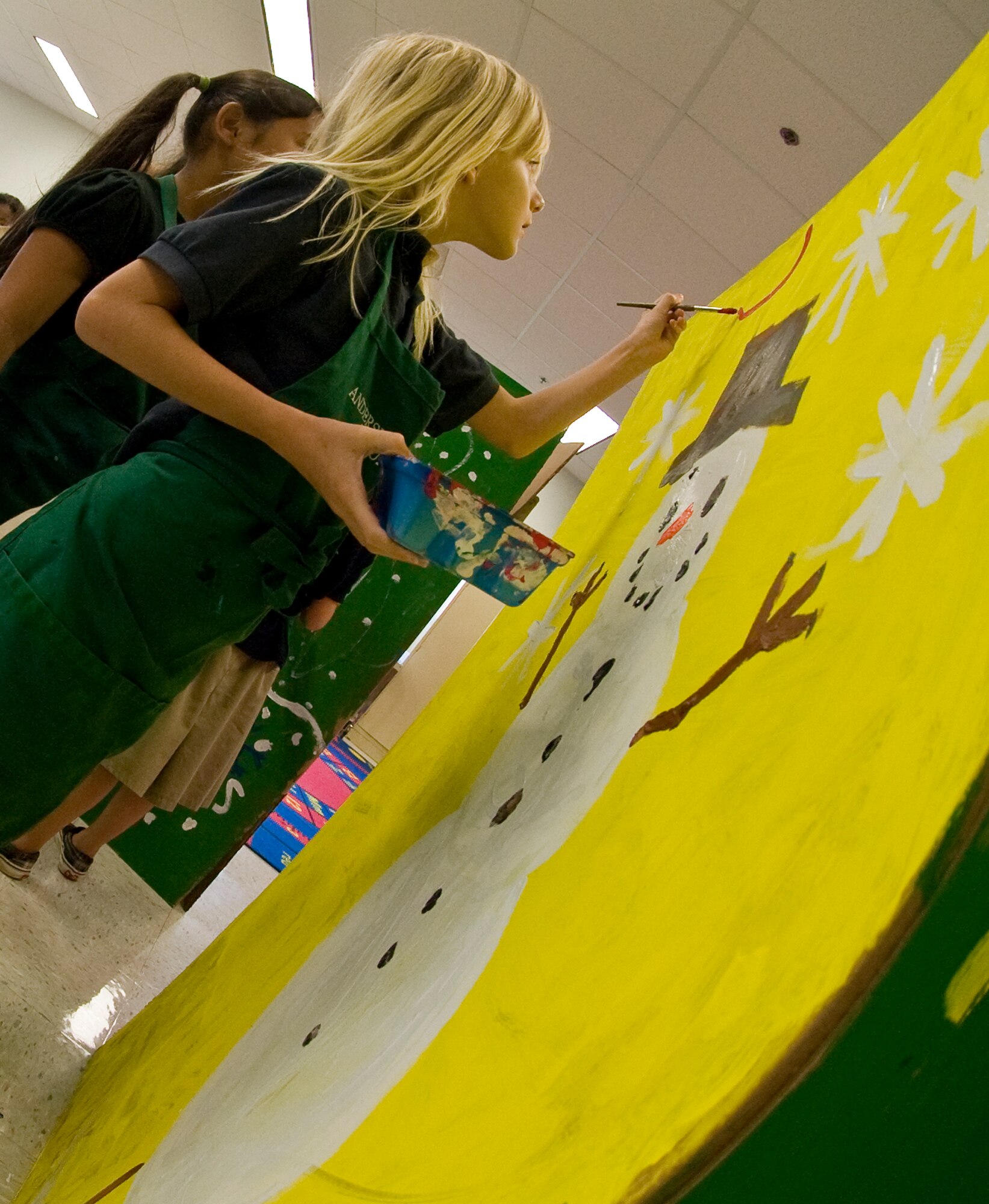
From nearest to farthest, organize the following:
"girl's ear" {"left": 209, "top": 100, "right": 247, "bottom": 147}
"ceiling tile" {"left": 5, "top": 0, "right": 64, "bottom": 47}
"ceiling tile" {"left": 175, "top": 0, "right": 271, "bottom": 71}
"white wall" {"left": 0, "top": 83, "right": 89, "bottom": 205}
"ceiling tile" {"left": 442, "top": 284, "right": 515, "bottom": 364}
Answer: "girl's ear" {"left": 209, "top": 100, "right": 247, "bottom": 147} → "ceiling tile" {"left": 175, "top": 0, "right": 271, "bottom": 71} → "ceiling tile" {"left": 5, "top": 0, "right": 64, "bottom": 47} → "ceiling tile" {"left": 442, "top": 284, "right": 515, "bottom": 364} → "white wall" {"left": 0, "top": 83, "right": 89, "bottom": 205}

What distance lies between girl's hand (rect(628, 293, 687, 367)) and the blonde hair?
0.24 metres

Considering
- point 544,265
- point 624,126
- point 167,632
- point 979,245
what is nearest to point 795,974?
point 979,245

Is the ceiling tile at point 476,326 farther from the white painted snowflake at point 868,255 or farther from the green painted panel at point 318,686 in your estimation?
the white painted snowflake at point 868,255

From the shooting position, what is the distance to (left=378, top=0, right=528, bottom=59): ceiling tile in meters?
3.04

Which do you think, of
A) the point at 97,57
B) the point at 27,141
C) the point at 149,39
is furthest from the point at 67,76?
the point at 149,39

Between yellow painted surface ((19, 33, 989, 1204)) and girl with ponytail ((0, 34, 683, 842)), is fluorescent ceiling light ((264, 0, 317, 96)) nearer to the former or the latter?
girl with ponytail ((0, 34, 683, 842))

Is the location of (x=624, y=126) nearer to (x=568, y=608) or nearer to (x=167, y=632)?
(x=568, y=608)

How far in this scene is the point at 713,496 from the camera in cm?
63

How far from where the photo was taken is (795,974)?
0.81 ft

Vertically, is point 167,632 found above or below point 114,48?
below

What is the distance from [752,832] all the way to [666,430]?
2.38ft

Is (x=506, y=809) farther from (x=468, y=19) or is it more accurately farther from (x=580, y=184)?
(x=580, y=184)

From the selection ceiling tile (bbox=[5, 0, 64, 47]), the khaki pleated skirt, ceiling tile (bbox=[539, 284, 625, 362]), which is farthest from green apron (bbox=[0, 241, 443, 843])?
ceiling tile (bbox=[5, 0, 64, 47])

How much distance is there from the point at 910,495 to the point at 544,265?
14.6 feet
